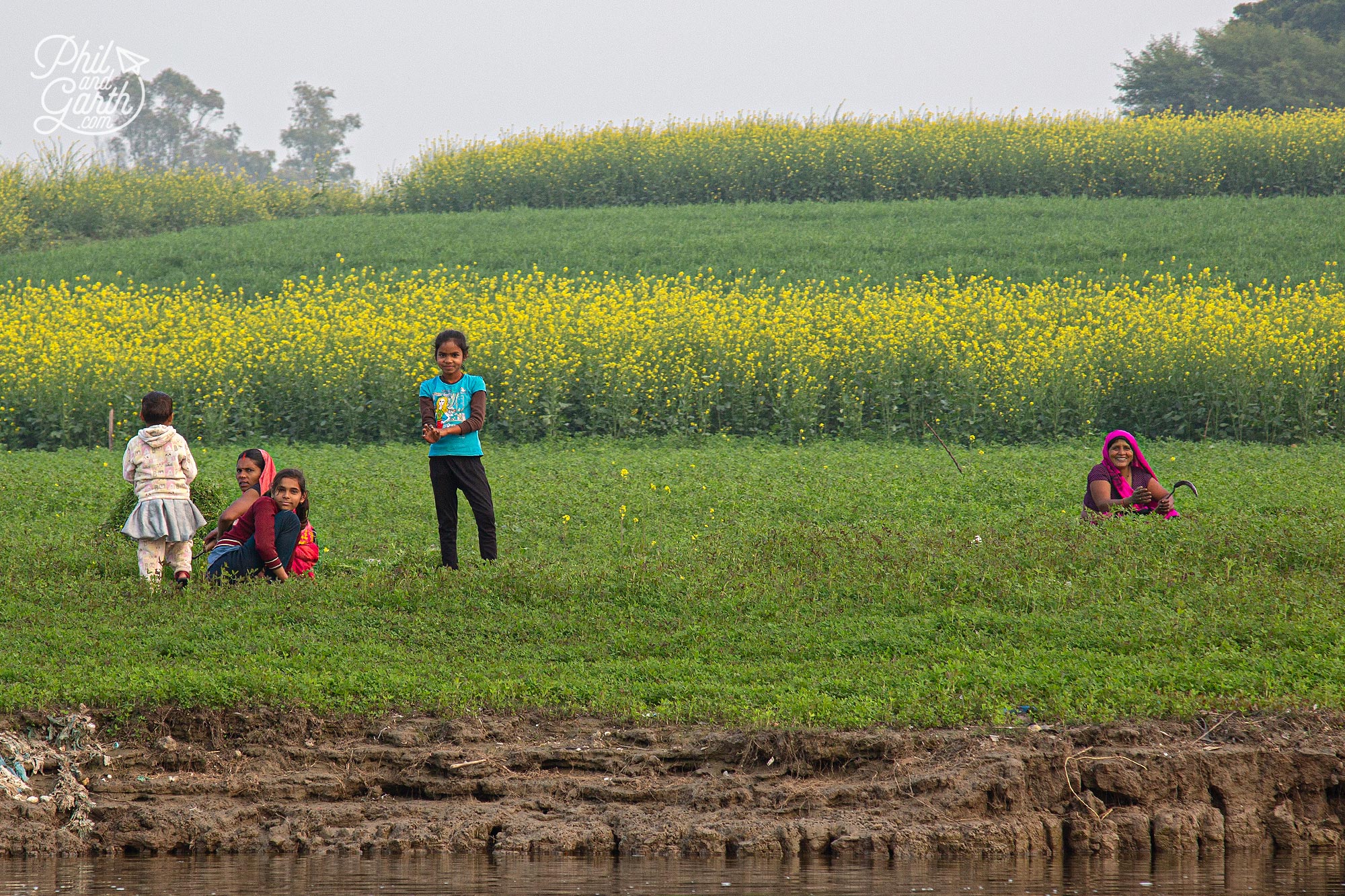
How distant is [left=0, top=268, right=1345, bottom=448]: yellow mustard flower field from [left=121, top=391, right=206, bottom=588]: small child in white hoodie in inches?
338

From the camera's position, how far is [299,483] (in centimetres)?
920

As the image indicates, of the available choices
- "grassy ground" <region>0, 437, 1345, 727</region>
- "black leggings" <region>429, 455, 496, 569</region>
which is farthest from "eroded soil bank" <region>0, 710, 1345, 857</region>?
"black leggings" <region>429, 455, 496, 569</region>

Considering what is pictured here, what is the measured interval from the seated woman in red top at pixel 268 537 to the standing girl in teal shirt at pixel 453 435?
3.27 feet

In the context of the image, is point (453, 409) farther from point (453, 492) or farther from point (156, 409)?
point (156, 409)

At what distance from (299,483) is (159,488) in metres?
0.95

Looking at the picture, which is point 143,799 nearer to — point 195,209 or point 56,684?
point 56,684

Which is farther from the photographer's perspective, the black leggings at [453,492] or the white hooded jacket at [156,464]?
the black leggings at [453,492]

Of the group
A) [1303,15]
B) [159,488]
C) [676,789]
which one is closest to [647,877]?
[676,789]

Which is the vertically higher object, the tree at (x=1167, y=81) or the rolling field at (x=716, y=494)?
the tree at (x=1167, y=81)

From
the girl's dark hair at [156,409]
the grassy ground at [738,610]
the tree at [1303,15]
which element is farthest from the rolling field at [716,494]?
the tree at [1303,15]

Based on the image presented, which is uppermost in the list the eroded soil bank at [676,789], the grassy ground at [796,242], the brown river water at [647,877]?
the grassy ground at [796,242]

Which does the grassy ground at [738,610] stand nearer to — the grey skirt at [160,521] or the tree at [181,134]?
the grey skirt at [160,521]

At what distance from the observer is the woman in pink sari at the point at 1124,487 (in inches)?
413

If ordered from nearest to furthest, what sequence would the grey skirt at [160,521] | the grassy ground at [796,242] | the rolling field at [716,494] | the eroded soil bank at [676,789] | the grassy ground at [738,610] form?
the eroded soil bank at [676,789], the grassy ground at [738,610], the rolling field at [716,494], the grey skirt at [160,521], the grassy ground at [796,242]
